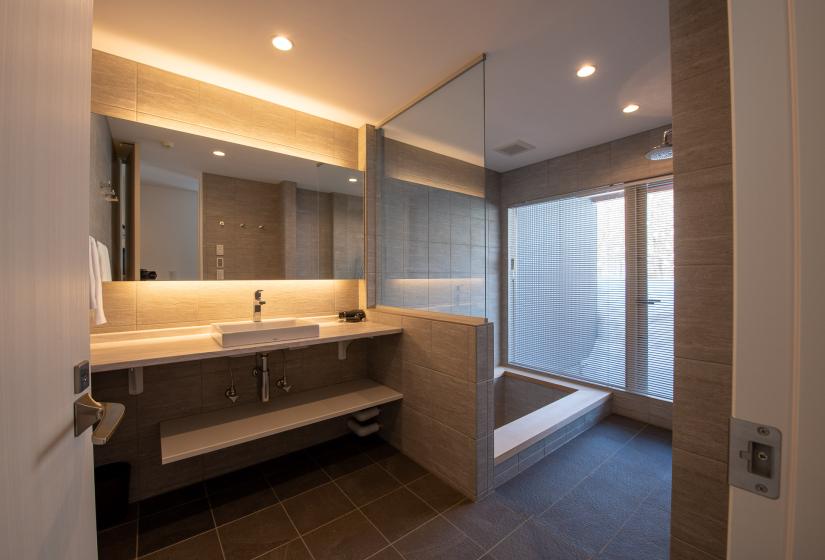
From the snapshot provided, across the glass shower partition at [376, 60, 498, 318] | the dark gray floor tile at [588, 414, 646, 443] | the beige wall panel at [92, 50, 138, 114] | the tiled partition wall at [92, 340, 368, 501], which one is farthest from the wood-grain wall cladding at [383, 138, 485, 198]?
the dark gray floor tile at [588, 414, 646, 443]

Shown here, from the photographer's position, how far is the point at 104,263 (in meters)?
Answer: 1.81

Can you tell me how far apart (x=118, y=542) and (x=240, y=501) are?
54cm

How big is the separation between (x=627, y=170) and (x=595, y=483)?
9.03 ft

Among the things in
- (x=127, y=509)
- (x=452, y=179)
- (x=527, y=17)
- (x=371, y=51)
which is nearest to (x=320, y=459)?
(x=127, y=509)

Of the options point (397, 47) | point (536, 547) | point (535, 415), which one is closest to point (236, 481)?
point (536, 547)

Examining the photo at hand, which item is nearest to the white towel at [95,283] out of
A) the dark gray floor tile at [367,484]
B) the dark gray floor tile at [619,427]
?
the dark gray floor tile at [367,484]

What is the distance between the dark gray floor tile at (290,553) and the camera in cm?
158

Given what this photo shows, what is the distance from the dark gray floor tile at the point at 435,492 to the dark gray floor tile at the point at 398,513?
0.14ft

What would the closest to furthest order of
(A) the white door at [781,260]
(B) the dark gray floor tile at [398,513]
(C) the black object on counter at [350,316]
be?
(A) the white door at [781,260] → (B) the dark gray floor tile at [398,513] → (C) the black object on counter at [350,316]

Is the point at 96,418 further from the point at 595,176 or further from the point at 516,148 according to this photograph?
the point at 595,176

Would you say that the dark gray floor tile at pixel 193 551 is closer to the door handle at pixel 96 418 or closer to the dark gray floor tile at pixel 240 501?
the dark gray floor tile at pixel 240 501

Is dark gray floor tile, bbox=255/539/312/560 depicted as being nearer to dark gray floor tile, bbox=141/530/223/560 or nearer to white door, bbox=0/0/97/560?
dark gray floor tile, bbox=141/530/223/560

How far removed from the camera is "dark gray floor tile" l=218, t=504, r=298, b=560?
1617 mm

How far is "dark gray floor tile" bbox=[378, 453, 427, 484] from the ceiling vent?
305 centimetres
